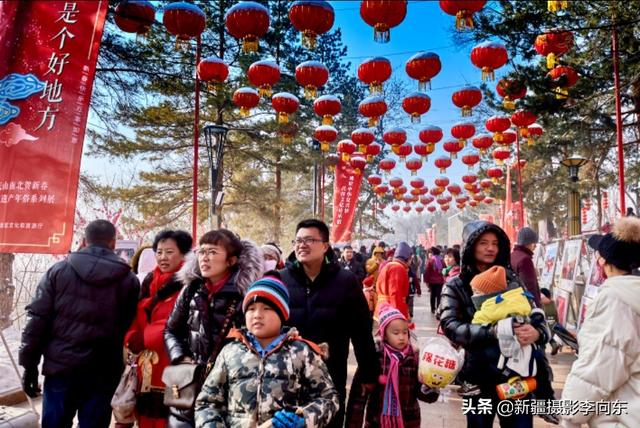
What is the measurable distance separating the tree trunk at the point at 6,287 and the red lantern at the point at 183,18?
4403 millimetres

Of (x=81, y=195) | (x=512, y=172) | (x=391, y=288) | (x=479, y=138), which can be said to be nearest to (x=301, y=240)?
(x=391, y=288)

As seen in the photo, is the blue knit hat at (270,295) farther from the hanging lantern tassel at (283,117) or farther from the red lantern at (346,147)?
the red lantern at (346,147)

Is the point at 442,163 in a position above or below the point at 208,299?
above

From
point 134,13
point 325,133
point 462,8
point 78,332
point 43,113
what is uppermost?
point 134,13

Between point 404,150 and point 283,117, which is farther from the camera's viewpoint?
point 404,150

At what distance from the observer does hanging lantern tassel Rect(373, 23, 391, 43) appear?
5.58 meters

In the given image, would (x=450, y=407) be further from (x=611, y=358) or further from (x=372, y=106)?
(x=372, y=106)

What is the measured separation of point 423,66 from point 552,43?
2.32 metres

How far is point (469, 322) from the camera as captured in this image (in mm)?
2670

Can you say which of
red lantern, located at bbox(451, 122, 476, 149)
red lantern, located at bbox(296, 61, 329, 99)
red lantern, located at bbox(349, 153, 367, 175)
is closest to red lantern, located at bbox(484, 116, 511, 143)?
red lantern, located at bbox(451, 122, 476, 149)

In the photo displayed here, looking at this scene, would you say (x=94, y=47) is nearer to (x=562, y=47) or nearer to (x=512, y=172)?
(x=562, y=47)

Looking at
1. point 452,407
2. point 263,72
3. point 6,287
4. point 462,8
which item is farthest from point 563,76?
point 6,287

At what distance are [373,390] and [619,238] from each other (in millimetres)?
1723

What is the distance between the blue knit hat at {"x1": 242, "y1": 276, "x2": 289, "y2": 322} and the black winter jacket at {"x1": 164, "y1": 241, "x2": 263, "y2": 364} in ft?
1.40
